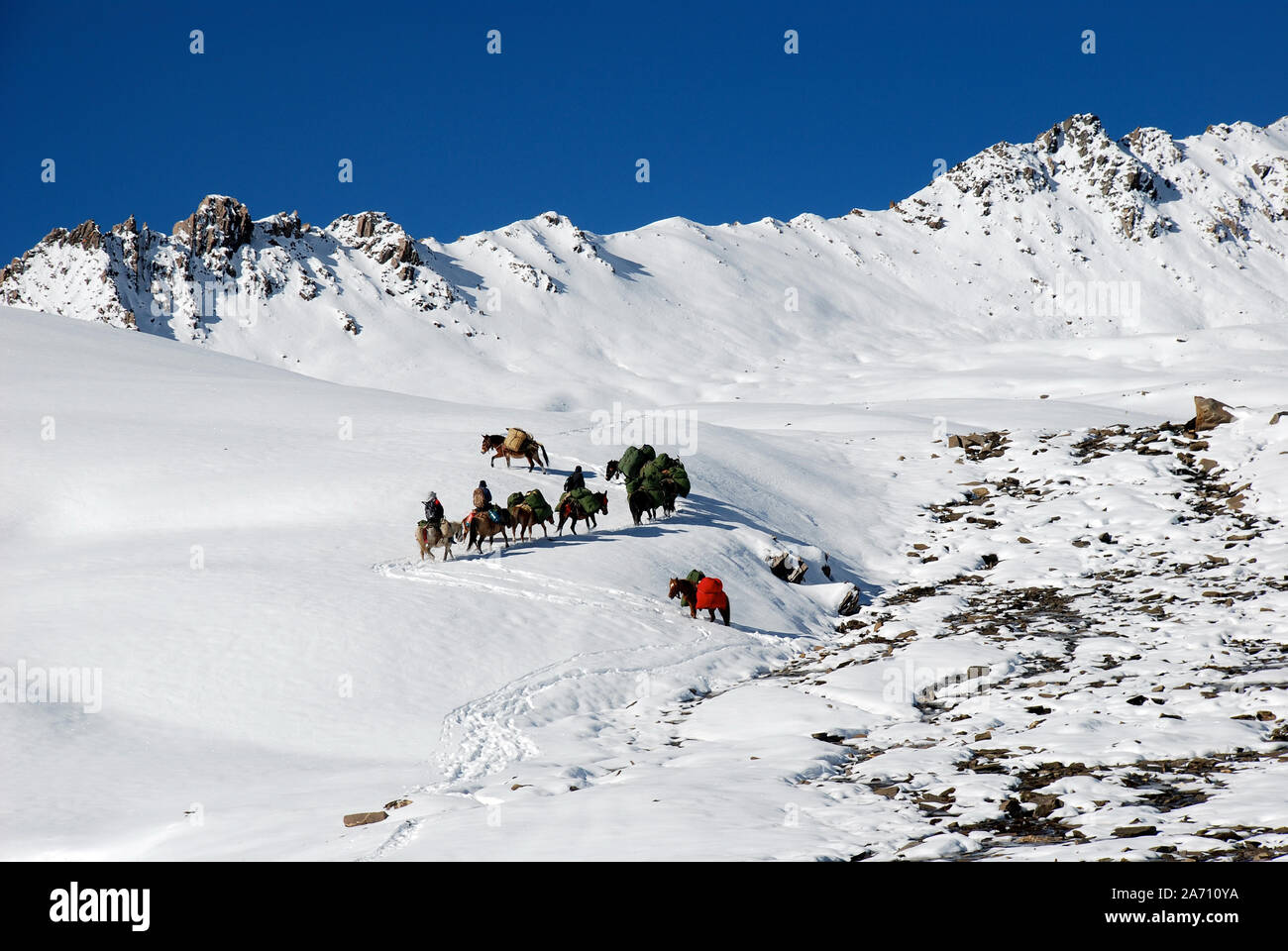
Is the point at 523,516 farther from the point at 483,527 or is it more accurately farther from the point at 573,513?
the point at 573,513

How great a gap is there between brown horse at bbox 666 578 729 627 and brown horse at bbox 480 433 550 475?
27.7 ft

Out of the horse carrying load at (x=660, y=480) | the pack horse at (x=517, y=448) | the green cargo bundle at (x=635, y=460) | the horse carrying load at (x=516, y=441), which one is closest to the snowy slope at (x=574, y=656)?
the pack horse at (x=517, y=448)

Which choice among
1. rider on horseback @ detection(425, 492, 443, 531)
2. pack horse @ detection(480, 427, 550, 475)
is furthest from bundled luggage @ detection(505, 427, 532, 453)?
rider on horseback @ detection(425, 492, 443, 531)

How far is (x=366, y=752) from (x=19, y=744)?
5.23 m

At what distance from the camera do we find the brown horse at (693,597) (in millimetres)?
20797

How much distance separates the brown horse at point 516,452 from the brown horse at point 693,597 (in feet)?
27.7

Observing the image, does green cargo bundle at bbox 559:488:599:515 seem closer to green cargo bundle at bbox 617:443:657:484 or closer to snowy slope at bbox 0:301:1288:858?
snowy slope at bbox 0:301:1288:858

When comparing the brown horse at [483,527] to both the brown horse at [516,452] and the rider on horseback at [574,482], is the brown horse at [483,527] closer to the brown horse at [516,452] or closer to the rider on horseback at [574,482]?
the rider on horseback at [574,482]

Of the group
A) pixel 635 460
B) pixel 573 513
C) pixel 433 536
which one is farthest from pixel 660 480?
pixel 433 536

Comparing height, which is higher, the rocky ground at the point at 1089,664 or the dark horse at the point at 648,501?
the dark horse at the point at 648,501

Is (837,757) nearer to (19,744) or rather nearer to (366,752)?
(366,752)

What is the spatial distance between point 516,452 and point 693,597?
9.18 meters

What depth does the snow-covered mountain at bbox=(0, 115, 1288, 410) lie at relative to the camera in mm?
113812

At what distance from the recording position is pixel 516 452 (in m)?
27.6
